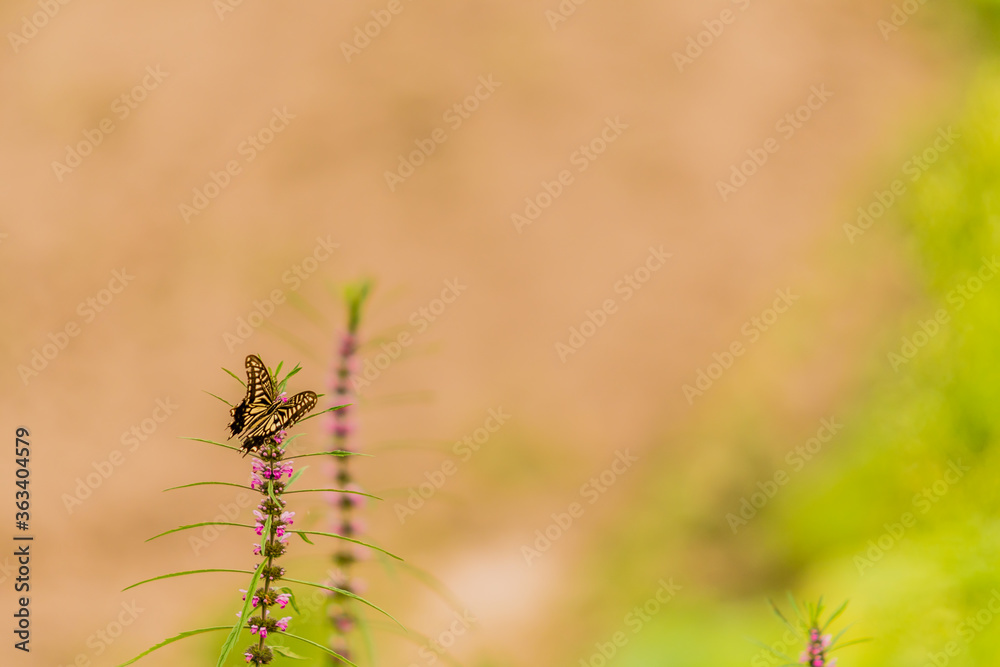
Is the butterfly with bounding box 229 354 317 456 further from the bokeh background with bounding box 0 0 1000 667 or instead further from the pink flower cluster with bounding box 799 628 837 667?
the bokeh background with bounding box 0 0 1000 667

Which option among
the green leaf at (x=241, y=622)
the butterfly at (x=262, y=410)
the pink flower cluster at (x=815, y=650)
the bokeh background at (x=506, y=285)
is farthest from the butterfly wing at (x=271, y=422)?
the bokeh background at (x=506, y=285)

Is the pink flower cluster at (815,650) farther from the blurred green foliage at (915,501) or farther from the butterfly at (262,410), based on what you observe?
the blurred green foliage at (915,501)

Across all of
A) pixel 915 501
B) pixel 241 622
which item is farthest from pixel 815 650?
pixel 915 501

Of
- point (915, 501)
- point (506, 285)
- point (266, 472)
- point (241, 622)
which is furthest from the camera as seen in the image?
point (506, 285)

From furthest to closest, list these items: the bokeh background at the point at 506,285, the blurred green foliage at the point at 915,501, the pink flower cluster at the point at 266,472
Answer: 1. the bokeh background at the point at 506,285
2. the blurred green foliage at the point at 915,501
3. the pink flower cluster at the point at 266,472

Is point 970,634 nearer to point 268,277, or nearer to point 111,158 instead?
point 268,277

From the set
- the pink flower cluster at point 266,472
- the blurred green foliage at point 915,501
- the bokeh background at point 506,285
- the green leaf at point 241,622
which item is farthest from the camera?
the bokeh background at point 506,285

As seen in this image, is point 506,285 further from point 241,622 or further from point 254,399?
point 241,622
